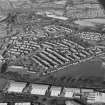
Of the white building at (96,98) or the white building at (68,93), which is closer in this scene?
the white building at (96,98)

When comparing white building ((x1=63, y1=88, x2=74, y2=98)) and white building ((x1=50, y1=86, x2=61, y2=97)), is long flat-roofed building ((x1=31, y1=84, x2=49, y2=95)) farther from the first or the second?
white building ((x1=63, y1=88, x2=74, y2=98))

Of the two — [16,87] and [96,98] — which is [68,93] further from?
[16,87]

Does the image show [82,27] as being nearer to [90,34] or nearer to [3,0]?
[90,34]

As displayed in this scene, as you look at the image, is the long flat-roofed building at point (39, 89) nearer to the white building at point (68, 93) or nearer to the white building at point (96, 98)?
the white building at point (68, 93)

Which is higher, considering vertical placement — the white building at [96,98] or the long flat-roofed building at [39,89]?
the long flat-roofed building at [39,89]

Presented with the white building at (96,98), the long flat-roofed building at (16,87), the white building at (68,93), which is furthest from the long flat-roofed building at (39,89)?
the white building at (96,98)

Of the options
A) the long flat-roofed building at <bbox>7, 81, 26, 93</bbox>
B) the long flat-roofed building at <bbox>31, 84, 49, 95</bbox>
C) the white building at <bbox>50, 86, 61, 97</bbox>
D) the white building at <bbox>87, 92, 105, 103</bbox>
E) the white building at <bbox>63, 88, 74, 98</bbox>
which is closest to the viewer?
the white building at <bbox>87, 92, 105, 103</bbox>

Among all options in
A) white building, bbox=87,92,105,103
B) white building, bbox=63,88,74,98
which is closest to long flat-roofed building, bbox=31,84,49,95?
white building, bbox=63,88,74,98
